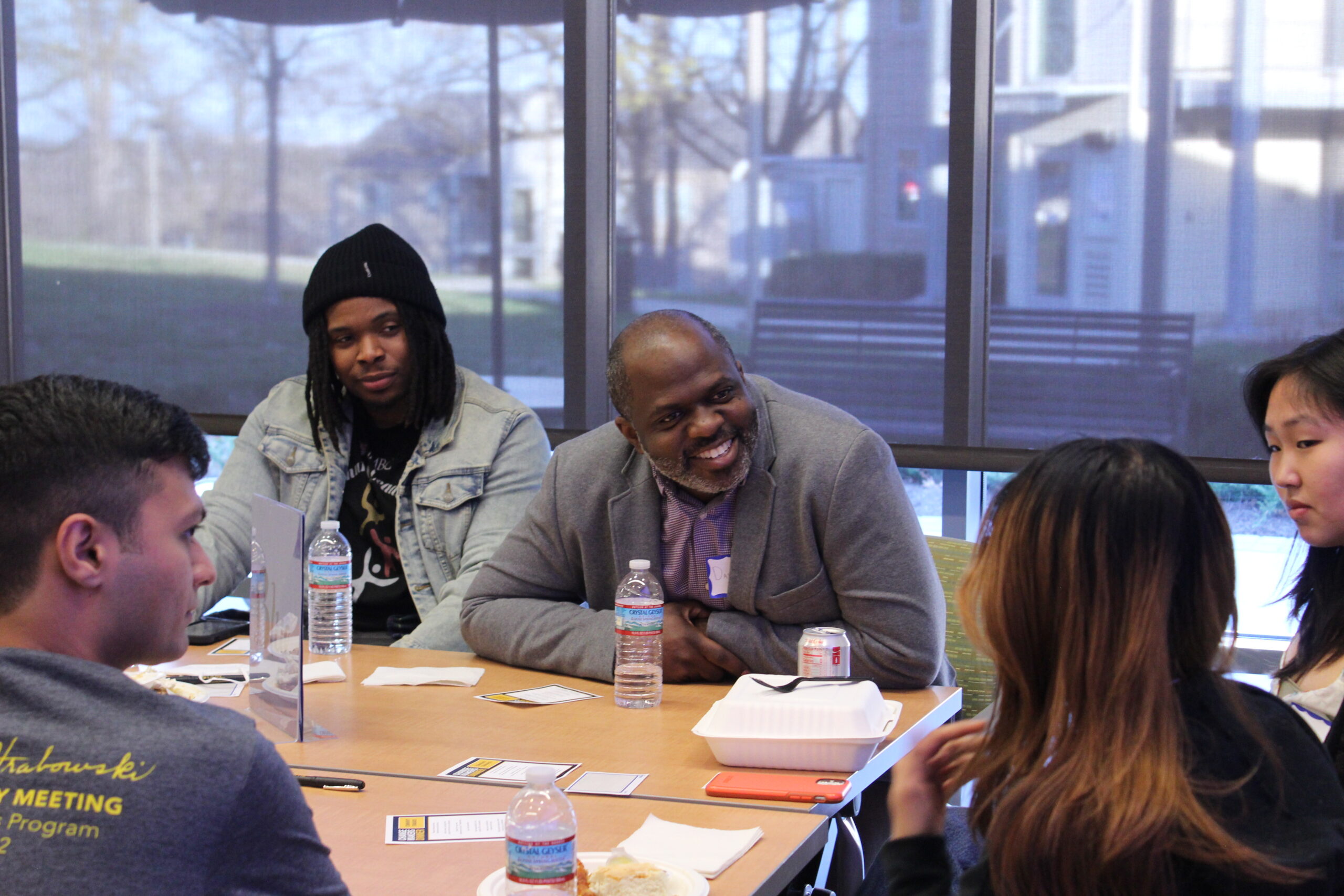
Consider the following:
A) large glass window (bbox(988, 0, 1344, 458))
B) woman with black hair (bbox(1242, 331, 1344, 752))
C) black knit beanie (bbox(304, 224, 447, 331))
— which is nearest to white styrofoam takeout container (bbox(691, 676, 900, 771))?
woman with black hair (bbox(1242, 331, 1344, 752))

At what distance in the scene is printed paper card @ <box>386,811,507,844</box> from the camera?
64.6 inches

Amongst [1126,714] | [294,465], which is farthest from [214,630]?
[1126,714]

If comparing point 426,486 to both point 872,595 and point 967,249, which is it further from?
point 967,249

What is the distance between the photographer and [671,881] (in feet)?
4.85

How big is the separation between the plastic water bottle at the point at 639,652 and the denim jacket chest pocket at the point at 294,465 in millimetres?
1136

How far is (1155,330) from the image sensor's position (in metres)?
3.79

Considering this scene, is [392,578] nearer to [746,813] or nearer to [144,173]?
[746,813]

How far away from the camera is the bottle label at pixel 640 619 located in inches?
87.0

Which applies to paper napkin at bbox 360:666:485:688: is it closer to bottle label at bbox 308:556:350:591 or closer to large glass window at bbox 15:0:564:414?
bottle label at bbox 308:556:350:591

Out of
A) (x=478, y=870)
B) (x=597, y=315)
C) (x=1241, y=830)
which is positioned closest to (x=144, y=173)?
(x=597, y=315)

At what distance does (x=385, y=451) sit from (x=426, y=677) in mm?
890

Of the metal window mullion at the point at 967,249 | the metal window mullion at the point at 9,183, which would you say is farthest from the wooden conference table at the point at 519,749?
the metal window mullion at the point at 9,183

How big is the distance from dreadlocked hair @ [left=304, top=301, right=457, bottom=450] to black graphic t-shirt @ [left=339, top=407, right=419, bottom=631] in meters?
0.09

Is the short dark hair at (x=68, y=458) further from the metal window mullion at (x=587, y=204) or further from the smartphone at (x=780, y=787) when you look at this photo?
the metal window mullion at (x=587, y=204)
